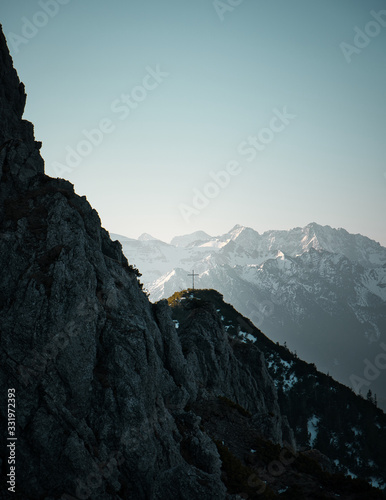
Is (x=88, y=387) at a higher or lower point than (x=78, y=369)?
lower

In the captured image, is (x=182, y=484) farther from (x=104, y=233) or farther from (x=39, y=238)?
(x=104, y=233)

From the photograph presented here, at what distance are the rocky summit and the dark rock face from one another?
74 mm

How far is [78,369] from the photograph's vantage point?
73.5 ft

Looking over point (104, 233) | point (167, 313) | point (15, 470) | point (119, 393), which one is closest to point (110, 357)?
point (119, 393)

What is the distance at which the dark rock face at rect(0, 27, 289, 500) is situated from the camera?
1980 cm

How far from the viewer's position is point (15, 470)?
63.1 feet

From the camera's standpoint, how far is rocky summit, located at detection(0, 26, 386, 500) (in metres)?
19.8

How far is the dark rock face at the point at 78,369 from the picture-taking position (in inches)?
779

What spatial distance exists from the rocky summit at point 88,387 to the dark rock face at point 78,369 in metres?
0.07

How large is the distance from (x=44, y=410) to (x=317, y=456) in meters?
32.9

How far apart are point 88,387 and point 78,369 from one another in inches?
53.2

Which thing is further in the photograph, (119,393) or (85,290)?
(85,290)

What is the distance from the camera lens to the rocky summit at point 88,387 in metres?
19.8

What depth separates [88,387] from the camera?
22344 mm
